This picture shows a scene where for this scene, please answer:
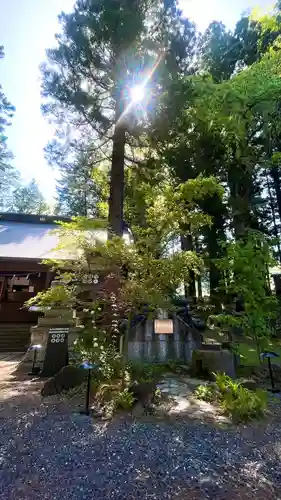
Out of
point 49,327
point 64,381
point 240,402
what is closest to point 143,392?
point 240,402

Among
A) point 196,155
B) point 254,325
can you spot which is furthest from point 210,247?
point 254,325

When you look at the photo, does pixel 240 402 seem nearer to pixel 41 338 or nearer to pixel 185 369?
pixel 185 369

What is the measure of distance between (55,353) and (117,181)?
4.26m

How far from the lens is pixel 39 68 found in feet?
23.3

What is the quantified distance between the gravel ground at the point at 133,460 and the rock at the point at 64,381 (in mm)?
877

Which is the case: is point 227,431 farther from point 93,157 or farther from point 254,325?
point 93,157

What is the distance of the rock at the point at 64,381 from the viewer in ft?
13.3

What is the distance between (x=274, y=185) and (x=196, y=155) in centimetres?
728

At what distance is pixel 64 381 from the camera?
13.8 ft

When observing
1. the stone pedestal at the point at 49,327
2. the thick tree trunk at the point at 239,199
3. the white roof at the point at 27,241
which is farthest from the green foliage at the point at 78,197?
the stone pedestal at the point at 49,327

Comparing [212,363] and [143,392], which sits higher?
[212,363]

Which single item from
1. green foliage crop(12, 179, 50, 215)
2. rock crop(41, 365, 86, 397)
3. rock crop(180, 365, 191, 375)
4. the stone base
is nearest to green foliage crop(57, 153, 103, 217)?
green foliage crop(12, 179, 50, 215)

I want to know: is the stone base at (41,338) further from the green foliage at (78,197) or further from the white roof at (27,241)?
the green foliage at (78,197)

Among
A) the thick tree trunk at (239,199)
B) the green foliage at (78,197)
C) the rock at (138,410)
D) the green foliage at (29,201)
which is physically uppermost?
the green foliage at (29,201)
